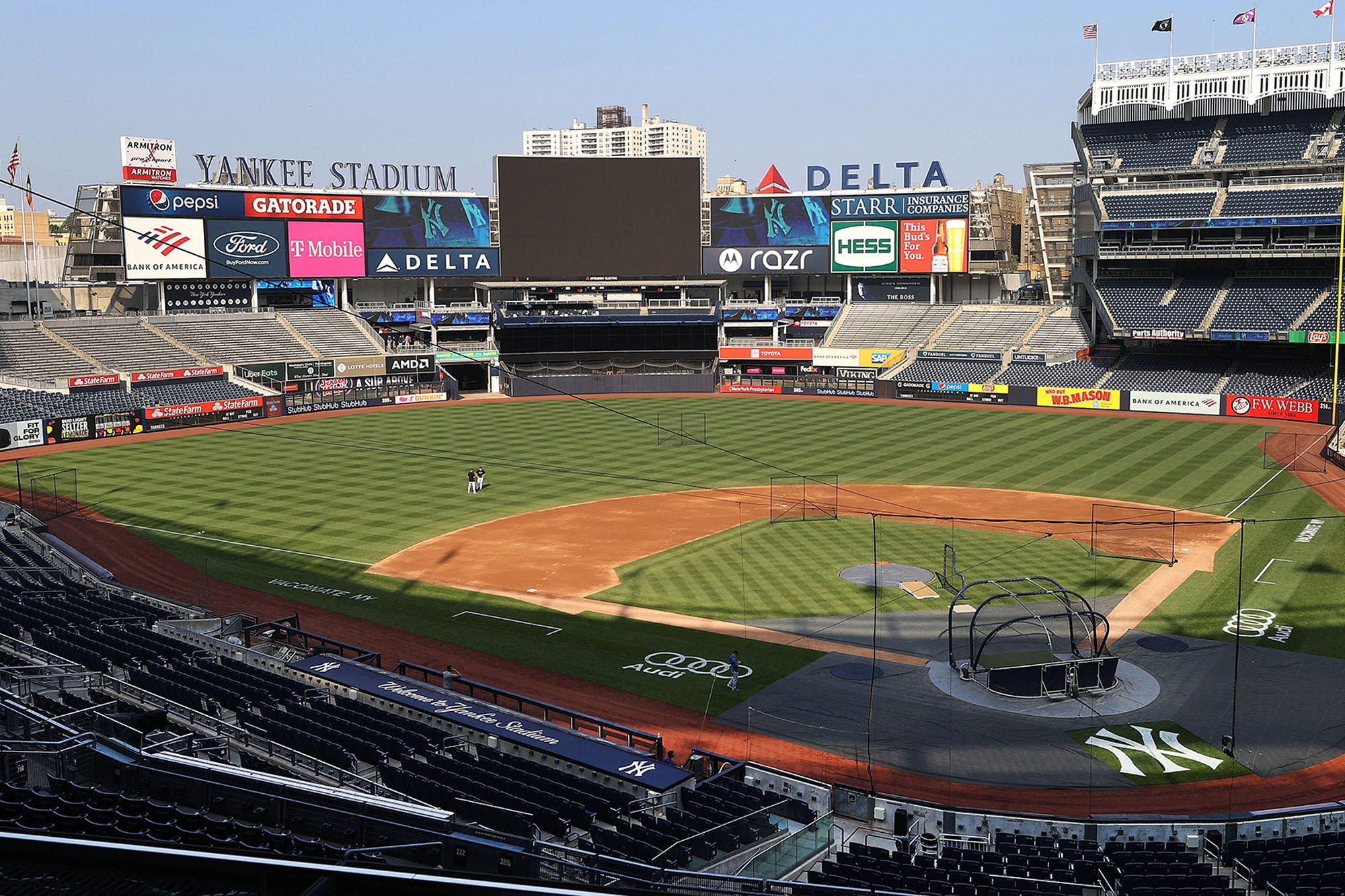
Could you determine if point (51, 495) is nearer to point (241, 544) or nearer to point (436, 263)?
point (241, 544)

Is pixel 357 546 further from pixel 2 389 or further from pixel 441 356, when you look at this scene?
pixel 441 356

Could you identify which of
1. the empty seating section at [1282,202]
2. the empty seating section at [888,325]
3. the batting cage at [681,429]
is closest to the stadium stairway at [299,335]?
the batting cage at [681,429]

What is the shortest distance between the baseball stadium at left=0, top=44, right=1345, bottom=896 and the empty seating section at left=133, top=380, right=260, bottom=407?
0.55 m

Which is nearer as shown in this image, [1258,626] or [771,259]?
[1258,626]

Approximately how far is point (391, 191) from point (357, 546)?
55.6 m

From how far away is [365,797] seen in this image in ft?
39.2

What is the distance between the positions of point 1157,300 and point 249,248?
64042 mm

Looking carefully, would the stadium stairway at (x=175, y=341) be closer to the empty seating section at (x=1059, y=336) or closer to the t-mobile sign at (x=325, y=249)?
the t-mobile sign at (x=325, y=249)

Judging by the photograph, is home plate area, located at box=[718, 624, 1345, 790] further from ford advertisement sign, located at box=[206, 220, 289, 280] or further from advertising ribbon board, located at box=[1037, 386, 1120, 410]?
ford advertisement sign, located at box=[206, 220, 289, 280]

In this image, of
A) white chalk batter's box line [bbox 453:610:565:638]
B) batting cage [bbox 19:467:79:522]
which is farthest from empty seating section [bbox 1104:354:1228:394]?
batting cage [bbox 19:467:79:522]

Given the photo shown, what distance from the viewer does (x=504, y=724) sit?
1775cm

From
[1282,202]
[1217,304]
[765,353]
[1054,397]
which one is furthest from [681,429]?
[1282,202]

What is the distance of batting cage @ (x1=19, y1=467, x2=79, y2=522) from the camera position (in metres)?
38.3

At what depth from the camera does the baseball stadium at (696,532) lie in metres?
13.2
